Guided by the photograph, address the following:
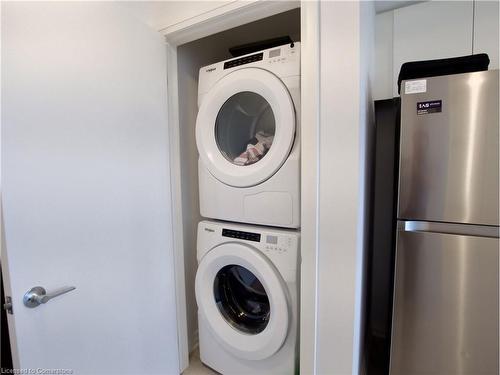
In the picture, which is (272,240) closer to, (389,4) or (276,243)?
(276,243)

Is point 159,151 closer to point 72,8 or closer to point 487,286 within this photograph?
point 72,8

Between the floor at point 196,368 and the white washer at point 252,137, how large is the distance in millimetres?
978

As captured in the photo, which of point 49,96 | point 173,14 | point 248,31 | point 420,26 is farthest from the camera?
point 248,31

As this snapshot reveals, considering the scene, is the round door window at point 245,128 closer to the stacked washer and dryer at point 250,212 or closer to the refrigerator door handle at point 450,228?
the stacked washer and dryer at point 250,212

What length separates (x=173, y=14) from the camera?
3.92ft

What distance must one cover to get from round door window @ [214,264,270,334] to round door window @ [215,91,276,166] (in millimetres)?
622

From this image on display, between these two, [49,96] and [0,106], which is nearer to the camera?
[0,106]

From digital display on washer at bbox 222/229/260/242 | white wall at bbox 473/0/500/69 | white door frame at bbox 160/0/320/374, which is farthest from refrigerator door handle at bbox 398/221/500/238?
white wall at bbox 473/0/500/69

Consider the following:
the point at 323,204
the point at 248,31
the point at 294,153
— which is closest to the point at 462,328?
the point at 323,204

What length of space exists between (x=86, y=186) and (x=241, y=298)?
101 cm

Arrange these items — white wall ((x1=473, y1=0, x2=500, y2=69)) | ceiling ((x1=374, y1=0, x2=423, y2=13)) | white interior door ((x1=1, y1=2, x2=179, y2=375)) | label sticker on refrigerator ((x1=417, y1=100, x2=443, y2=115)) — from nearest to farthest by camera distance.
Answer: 1. white interior door ((x1=1, y1=2, x2=179, y2=375))
2. label sticker on refrigerator ((x1=417, y1=100, x2=443, y2=115))
3. white wall ((x1=473, y1=0, x2=500, y2=69))
4. ceiling ((x1=374, y1=0, x2=423, y2=13))

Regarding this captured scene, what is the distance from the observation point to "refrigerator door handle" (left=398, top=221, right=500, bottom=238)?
83 cm

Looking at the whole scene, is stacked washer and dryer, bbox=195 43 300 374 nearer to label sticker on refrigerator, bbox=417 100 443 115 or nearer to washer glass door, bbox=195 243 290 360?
washer glass door, bbox=195 243 290 360

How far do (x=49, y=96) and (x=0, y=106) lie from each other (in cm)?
14
